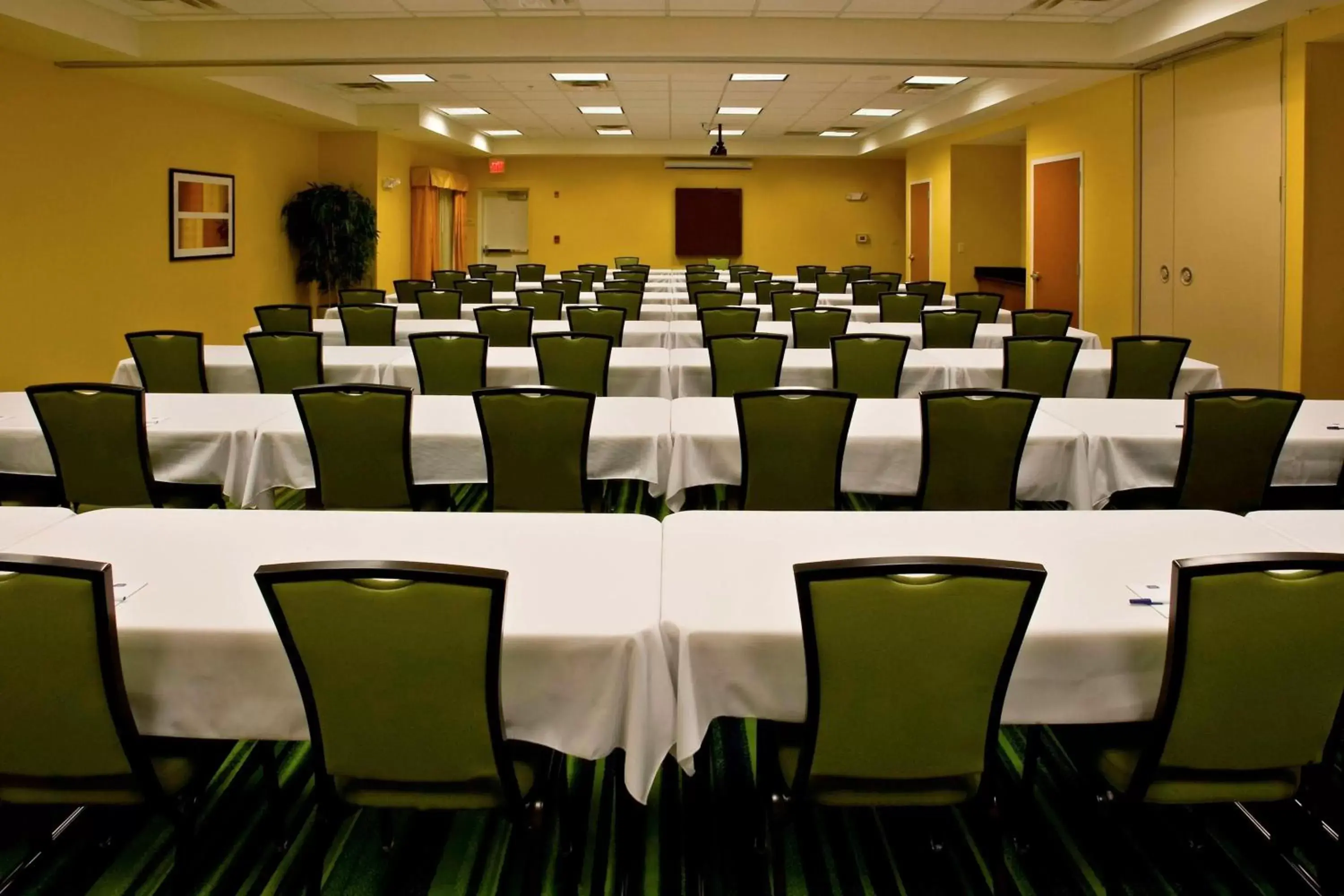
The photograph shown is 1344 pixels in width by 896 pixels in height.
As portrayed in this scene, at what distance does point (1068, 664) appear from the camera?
223cm

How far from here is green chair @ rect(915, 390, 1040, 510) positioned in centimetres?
404

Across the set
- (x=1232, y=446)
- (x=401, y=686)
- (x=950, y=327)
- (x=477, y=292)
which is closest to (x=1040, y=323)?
(x=950, y=327)

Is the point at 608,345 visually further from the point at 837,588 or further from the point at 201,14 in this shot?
the point at 201,14

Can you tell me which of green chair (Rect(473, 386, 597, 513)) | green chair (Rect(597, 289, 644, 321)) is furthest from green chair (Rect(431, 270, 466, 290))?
green chair (Rect(473, 386, 597, 513))

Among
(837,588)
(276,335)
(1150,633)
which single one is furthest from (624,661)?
(276,335)

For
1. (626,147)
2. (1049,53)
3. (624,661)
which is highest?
(626,147)

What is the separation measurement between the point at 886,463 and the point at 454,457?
1.82m

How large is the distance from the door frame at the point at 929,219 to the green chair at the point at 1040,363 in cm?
1307

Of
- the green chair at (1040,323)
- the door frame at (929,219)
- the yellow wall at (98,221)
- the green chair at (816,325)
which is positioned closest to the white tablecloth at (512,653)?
the green chair at (816,325)

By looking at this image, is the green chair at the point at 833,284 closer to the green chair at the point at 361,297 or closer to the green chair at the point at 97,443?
the green chair at the point at 361,297

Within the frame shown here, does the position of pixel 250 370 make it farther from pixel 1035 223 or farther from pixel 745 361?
pixel 1035 223

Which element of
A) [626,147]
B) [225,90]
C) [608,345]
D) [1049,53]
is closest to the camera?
[608,345]

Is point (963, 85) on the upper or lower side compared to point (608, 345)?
upper

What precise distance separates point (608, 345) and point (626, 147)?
16420 mm
